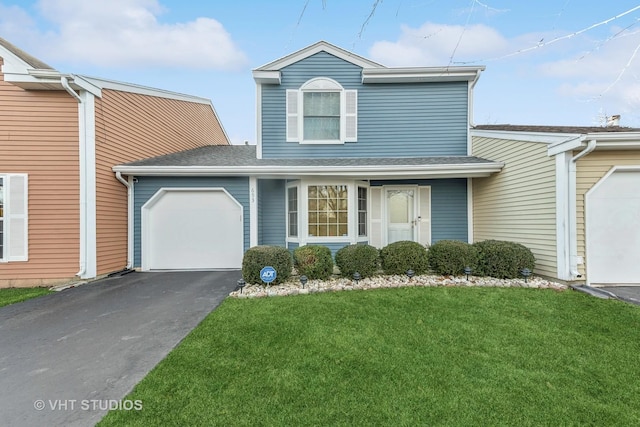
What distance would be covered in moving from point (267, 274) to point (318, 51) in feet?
20.8

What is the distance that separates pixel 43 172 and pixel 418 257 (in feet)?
26.1

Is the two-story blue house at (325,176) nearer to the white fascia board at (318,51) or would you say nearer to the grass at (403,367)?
the white fascia board at (318,51)

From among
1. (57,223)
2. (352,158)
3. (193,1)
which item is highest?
(193,1)

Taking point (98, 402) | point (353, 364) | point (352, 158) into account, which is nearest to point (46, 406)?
point (98, 402)

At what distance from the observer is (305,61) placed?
761 cm

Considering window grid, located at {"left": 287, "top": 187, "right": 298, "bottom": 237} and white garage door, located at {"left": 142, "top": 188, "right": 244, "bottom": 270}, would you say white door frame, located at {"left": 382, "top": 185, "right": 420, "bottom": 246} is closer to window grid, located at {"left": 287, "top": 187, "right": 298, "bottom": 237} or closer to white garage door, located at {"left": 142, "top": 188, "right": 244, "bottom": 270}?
window grid, located at {"left": 287, "top": 187, "right": 298, "bottom": 237}

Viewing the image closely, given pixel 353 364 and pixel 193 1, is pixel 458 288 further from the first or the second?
pixel 193 1

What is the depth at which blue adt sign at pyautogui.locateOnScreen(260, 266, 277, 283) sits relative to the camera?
4918 mm

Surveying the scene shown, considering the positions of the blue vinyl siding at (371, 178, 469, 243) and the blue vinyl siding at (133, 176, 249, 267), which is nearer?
the blue vinyl siding at (133, 176, 249, 267)

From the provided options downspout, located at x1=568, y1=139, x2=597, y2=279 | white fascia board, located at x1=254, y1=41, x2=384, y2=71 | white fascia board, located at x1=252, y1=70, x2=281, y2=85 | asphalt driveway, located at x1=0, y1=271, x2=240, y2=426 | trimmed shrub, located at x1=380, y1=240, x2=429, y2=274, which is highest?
white fascia board, located at x1=254, y1=41, x2=384, y2=71

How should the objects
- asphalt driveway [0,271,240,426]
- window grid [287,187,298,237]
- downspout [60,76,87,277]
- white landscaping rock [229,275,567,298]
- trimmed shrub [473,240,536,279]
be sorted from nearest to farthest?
asphalt driveway [0,271,240,426]
white landscaping rock [229,275,567,298]
trimmed shrub [473,240,536,279]
downspout [60,76,87,277]
window grid [287,187,298,237]

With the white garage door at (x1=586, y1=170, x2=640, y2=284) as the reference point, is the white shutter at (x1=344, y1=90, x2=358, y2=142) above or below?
above

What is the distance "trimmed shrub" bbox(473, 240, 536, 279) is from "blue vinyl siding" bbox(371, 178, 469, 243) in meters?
2.10

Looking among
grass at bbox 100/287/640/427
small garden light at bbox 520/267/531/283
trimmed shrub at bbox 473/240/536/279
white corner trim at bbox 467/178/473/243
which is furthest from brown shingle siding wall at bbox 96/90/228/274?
white corner trim at bbox 467/178/473/243
